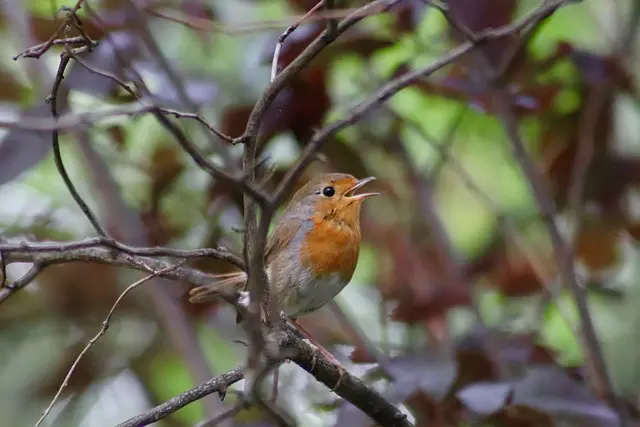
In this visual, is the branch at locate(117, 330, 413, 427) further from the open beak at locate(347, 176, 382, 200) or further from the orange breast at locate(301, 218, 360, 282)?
the open beak at locate(347, 176, 382, 200)

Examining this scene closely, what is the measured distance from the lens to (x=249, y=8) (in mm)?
4809

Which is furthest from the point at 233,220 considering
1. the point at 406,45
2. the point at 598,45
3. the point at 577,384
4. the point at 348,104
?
the point at 598,45

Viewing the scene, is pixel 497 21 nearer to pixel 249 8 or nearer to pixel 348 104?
pixel 348 104

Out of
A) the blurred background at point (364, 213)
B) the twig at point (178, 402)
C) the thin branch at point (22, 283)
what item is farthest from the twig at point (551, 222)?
the thin branch at point (22, 283)

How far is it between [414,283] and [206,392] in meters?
1.79

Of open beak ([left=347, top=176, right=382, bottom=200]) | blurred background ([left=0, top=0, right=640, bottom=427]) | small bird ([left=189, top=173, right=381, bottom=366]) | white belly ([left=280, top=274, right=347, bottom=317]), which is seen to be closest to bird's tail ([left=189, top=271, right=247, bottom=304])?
small bird ([left=189, top=173, right=381, bottom=366])

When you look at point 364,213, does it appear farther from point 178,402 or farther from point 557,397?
point 178,402

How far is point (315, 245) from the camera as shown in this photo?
9.91ft

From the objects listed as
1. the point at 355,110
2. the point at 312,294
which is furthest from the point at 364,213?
the point at 355,110

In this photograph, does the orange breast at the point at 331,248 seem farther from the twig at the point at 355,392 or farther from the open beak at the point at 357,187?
the twig at the point at 355,392

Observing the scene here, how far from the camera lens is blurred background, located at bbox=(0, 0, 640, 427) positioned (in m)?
2.52

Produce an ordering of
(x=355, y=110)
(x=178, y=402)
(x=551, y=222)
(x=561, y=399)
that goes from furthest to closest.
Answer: (x=551, y=222) → (x=561, y=399) → (x=178, y=402) → (x=355, y=110)

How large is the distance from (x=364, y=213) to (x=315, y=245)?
3.47ft

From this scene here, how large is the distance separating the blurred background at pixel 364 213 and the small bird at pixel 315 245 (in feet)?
0.47
